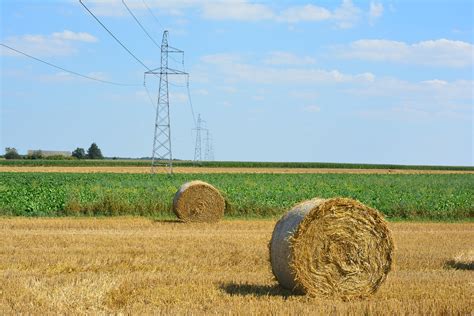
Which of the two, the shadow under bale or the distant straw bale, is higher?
the shadow under bale

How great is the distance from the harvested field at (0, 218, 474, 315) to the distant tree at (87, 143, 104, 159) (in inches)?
4910

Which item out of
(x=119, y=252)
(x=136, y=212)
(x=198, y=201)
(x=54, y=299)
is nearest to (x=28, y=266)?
(x=119, y=252)

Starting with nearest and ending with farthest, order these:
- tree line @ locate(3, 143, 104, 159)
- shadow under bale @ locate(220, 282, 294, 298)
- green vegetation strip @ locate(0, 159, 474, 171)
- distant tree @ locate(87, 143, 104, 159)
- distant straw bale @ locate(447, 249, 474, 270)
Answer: shadow under bale @ locate(220, 282, 294, 298)
distant straw bale @ locate(447, 249, 474, 270)
green vegetation strip @ locate(0, 159, 474, 171)
tree line @ locate(3, 143, 104, 159)
distant tree @ locate(87, 143, 104, 159)

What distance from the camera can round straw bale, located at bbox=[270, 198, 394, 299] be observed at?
Result: 11188 mm

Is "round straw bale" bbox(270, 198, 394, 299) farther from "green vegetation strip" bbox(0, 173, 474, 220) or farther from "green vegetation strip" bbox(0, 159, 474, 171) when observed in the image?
"green vegetation strip" bbox(0, 159, 474, 171)

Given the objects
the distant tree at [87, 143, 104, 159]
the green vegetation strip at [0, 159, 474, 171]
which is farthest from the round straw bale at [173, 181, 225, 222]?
the distant tree at [87, 143, 104, 159]

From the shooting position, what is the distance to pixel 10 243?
17.3 m

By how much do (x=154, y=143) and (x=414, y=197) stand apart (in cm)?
1837

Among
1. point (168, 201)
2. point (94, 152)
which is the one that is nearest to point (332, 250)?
point (168, 201)

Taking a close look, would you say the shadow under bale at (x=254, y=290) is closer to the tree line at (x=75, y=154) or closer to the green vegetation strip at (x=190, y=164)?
the green vegetation strip at (x=190, y=164)

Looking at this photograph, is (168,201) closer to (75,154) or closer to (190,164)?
(190,164)

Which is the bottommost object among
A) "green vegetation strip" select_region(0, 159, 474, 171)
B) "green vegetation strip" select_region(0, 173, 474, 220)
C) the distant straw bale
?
the distant straw bale

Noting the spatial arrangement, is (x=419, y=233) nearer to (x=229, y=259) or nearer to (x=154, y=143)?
(x=229, y=259)

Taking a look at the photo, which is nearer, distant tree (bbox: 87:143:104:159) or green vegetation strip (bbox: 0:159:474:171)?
green vegetation strip (bbox: 0:159:474:171)
